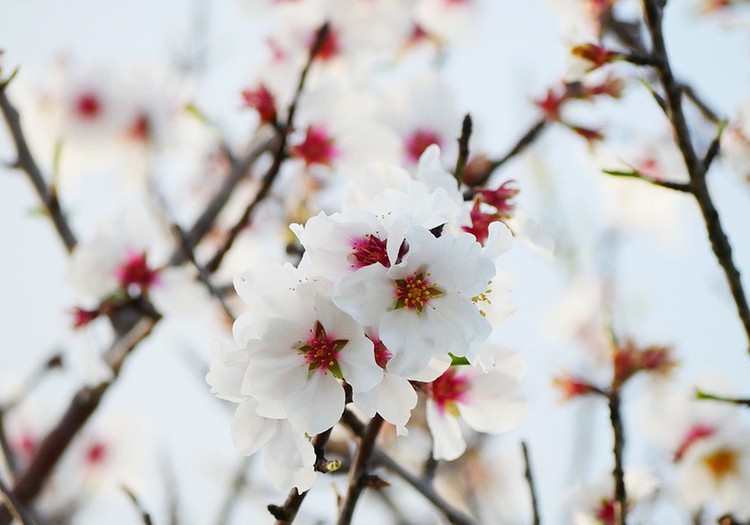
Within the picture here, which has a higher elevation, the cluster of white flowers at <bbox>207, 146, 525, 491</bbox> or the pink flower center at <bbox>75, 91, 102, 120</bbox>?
the pink flower center at <bbox>75, 91, 102, 120</bbox>

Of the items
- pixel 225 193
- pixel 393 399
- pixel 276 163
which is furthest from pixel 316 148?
pixel 393 399

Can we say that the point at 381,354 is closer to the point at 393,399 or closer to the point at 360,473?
the point at 393,399

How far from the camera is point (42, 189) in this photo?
182 centimetres

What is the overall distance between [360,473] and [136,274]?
3.10ft

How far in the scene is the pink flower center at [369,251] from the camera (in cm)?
71

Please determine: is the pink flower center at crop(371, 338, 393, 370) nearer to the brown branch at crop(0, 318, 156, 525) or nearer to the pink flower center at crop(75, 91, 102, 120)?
the brown branch at crop(0, 318, 156, 525)

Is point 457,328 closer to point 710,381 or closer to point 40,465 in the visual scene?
point 40,465

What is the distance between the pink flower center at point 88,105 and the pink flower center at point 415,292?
1.91 metres

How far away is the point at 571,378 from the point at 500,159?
1.58 feet

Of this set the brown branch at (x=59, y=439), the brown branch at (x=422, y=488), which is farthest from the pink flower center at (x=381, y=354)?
the brown branch at (x=59, y=439)

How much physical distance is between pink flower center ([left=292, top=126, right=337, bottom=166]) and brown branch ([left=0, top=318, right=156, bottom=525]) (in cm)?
48

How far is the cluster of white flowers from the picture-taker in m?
0.67

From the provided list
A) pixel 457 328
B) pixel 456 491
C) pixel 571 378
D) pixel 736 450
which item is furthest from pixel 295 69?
pixel 457 328

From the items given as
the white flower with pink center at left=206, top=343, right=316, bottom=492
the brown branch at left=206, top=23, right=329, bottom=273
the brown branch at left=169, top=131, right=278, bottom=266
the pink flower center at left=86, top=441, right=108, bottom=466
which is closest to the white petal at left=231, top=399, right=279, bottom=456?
the white flower with pink center at left=206, top=343, right=316, bottom=492
